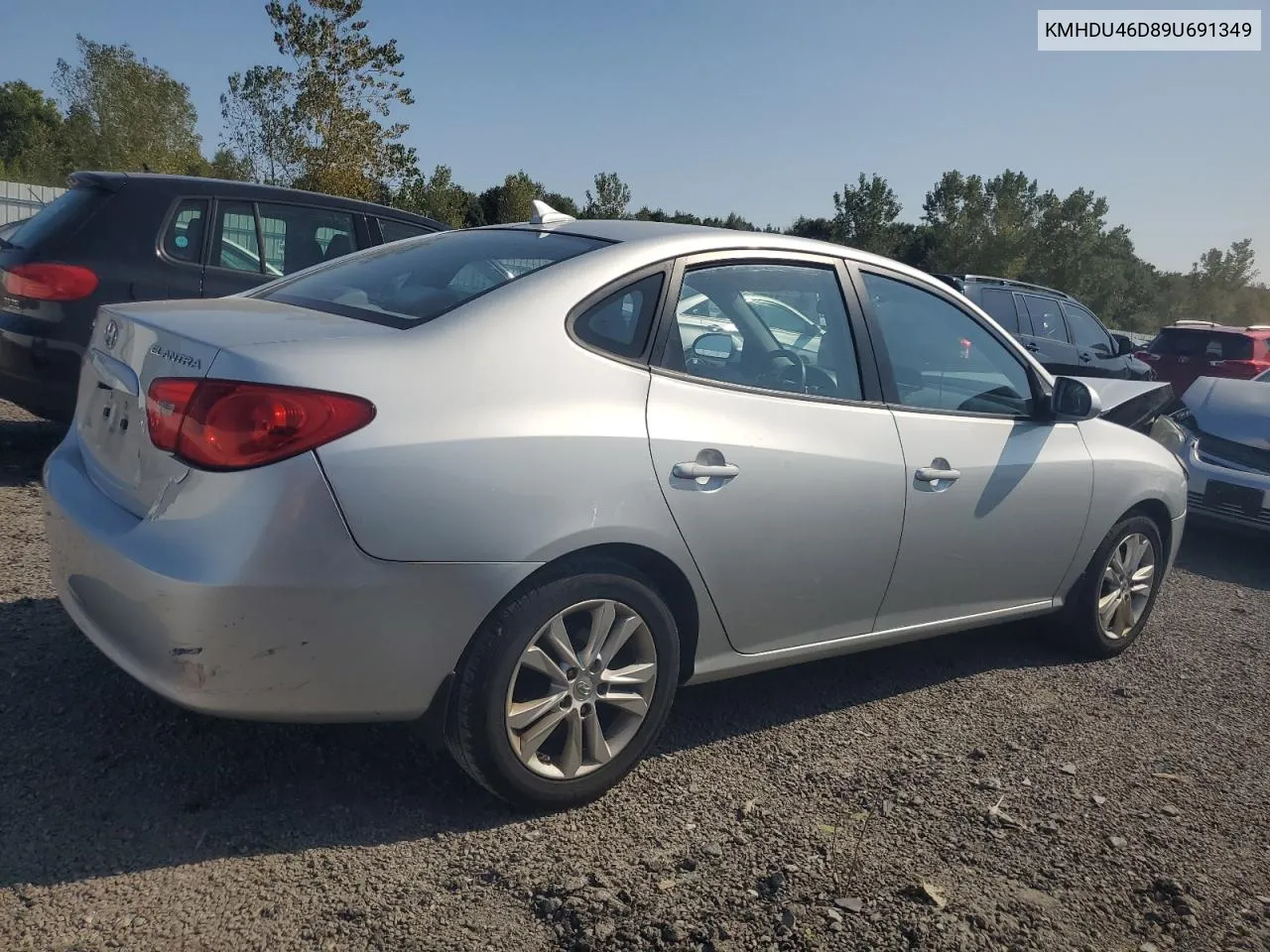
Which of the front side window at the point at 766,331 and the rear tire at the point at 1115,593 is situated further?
the rear tire at the point at 1115,593

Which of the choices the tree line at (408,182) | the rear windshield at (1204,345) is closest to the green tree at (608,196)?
the tree line at (408,182)

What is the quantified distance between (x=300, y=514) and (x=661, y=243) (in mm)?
1429

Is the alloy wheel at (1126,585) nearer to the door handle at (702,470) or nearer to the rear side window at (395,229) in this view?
the door handle at (702,470)

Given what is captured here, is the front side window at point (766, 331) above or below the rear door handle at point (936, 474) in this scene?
above

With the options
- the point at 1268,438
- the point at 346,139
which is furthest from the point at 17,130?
→ the point at 1268,438

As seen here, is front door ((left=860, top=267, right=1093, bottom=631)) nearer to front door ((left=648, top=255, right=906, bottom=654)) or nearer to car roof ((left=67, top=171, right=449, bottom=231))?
front door ((left=648, top=255, right=906, bottom=654))

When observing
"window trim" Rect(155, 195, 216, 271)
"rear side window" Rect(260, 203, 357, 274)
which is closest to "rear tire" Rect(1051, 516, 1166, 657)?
"rear side window" Rect(260, 203, 357, 274)

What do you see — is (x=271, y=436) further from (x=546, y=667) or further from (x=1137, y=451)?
(x=1137, y=451)

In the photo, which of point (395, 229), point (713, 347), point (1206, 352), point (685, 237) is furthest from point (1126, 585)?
point (1206, 352)

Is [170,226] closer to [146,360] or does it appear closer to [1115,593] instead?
[146,360]

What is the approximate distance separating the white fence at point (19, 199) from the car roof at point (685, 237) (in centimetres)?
2468

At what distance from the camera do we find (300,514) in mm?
2389

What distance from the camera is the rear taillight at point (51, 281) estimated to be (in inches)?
222

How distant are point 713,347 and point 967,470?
1145mm
